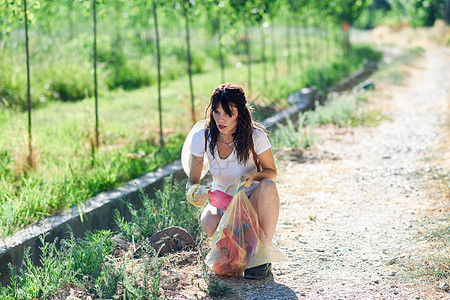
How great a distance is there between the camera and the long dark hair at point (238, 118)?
3.31 meters

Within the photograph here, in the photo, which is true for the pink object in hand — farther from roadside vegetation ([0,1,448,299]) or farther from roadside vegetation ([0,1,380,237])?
roadside vegetation ([0,1,380,237])

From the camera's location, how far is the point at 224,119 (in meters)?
3.33

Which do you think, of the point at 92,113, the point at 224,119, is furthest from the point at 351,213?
the point at 92,113

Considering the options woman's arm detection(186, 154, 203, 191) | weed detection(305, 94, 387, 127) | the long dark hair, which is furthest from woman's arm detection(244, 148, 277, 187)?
weed detection(305, 94, 387, 127)

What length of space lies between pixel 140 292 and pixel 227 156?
104 centimetres

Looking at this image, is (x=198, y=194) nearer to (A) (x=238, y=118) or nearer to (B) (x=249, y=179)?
(B) (x=249, y=179)

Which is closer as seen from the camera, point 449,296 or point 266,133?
point 449,296

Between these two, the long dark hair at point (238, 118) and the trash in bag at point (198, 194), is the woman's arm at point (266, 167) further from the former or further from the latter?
the trash in bag at point (198, 194)

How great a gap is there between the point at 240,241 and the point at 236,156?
55cm

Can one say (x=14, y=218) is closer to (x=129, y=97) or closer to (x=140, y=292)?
(x=140, y=292)

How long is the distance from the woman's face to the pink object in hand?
40 centimetres

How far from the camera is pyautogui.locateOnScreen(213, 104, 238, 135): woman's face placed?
3.32 m

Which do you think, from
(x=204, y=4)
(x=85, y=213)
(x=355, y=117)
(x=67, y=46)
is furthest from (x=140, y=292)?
(x=67, y=46)

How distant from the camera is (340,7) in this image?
17234mm
